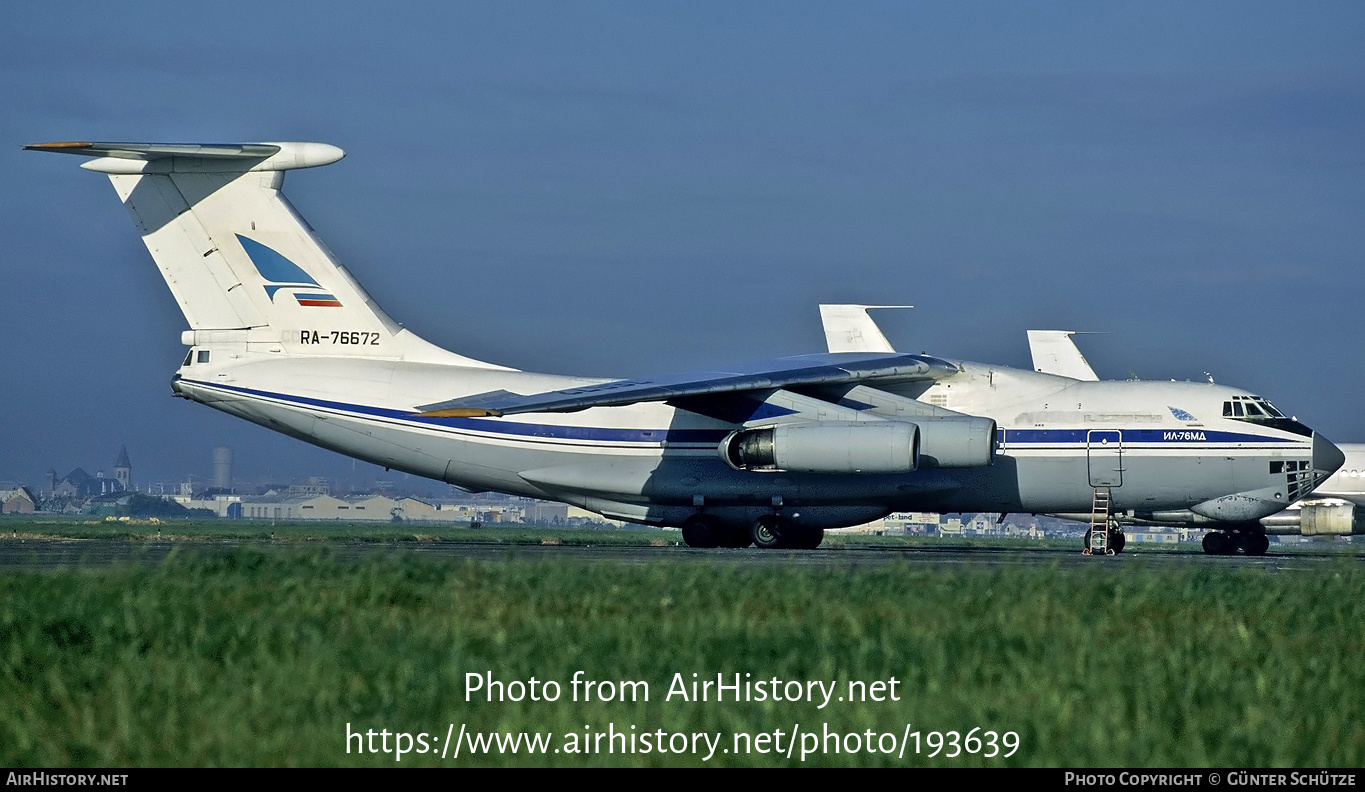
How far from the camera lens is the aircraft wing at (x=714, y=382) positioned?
816 inches

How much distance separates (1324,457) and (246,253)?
56.1 feet

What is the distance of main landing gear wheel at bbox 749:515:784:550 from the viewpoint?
2290cm

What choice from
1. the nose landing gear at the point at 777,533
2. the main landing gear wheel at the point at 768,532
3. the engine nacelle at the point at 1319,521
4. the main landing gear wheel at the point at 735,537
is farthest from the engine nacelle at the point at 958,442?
the engine nacelle at the point at 1319,521

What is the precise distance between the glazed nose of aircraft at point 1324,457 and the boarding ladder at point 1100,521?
3058 mm

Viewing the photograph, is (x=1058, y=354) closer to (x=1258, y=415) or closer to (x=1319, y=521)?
(x=1319, y=521)

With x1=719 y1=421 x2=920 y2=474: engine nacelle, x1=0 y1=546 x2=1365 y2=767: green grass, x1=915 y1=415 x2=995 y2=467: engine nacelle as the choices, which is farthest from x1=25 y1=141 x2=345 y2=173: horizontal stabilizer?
x1=0 y1=546 x2=1365 y2=767: green grass

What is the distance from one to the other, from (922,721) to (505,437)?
706 inches

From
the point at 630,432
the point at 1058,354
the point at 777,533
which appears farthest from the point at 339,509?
the point at 777,533

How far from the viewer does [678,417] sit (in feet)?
76.5

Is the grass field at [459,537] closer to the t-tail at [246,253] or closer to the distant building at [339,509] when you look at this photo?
the t-tail at [246,253]

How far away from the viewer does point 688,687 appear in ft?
22.5

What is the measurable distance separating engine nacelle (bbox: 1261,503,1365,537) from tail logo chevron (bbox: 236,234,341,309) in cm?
1945
